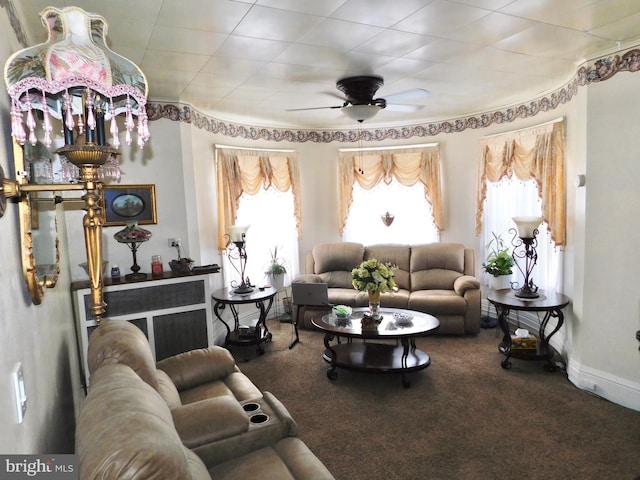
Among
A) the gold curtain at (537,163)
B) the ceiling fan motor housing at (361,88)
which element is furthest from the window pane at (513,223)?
the ceiling fan motor housing at (361,88)

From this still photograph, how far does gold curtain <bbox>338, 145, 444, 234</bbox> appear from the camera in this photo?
601cm

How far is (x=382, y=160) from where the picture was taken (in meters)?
6.18

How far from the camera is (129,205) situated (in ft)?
13.6

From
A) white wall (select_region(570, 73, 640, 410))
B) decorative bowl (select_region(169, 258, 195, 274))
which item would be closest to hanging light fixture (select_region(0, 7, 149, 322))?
decorative bowl (select_region(169, 258, 195, 274))

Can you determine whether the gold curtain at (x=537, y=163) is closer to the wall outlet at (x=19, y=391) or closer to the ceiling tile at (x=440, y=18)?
the ceiling tile at (x=440, y=18)

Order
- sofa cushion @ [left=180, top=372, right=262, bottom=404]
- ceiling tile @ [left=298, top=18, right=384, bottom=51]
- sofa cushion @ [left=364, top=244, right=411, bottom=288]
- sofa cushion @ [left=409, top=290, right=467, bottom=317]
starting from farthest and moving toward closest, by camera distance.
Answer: sofa cushion @ [left=364, top=244, right=411, bottom=288]
sofa cushion @ [left=409, top=290, right=467, bottom=317]
sofa cushion @ [left=180, top=372, right=262, bottom=404]
ceiling tile @ [left=298, top=18, right=384, bottom=51]

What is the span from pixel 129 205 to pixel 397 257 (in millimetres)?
3482

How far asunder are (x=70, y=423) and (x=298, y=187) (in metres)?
4.16

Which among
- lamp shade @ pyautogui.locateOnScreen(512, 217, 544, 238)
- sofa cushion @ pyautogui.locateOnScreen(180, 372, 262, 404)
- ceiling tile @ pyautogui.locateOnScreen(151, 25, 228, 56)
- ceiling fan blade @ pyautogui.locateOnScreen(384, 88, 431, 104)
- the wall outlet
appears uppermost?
ceiling tile @ pyautogui.locateOnScreen(151, 25, 228, 56)

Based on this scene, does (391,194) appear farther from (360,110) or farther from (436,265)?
(360,110)

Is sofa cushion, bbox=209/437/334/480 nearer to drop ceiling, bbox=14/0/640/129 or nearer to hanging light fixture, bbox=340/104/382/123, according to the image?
drop ceiling, bbox=14/0/640/129

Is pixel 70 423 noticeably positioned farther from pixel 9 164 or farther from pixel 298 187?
pixel 298 187

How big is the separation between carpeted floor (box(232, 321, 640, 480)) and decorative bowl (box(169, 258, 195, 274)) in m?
1.18

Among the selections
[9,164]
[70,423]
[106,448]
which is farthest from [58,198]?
[70,423]
